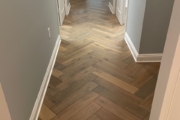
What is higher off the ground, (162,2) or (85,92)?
(162,2)

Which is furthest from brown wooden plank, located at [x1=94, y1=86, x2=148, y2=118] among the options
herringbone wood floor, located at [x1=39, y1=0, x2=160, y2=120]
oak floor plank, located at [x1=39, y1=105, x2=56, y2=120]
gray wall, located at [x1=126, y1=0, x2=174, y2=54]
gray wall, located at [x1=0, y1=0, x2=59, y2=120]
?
gray wall, located at [x1=126, y1=0, x2=174, y2=54]

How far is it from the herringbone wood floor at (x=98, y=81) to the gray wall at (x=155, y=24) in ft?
0.78

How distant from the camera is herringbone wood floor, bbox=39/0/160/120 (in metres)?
1.75

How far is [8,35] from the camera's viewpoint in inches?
44.3

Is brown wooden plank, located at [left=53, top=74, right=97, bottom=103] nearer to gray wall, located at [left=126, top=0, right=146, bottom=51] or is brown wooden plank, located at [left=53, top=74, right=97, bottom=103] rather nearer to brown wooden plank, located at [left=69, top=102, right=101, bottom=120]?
brown wooden plank, located at [left=69, top=102, right=101, bottom=120]

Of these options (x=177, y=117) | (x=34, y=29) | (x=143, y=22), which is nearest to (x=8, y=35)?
(x=34, y=29)

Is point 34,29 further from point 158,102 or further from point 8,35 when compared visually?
point 158,102

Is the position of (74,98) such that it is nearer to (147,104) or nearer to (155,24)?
(147,104)

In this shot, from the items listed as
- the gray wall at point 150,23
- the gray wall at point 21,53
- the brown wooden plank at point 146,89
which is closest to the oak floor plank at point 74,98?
the gray wall at point 21,53

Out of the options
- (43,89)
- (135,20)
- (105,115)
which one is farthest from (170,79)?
(135,20)

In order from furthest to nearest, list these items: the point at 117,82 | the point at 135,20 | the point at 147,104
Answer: the point at 135,20 < the point at 117,82 < the point at 147,104

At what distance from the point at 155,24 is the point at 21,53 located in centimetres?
159

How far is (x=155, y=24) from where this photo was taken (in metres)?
2.23

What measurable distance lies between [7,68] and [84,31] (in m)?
A: 2.38
